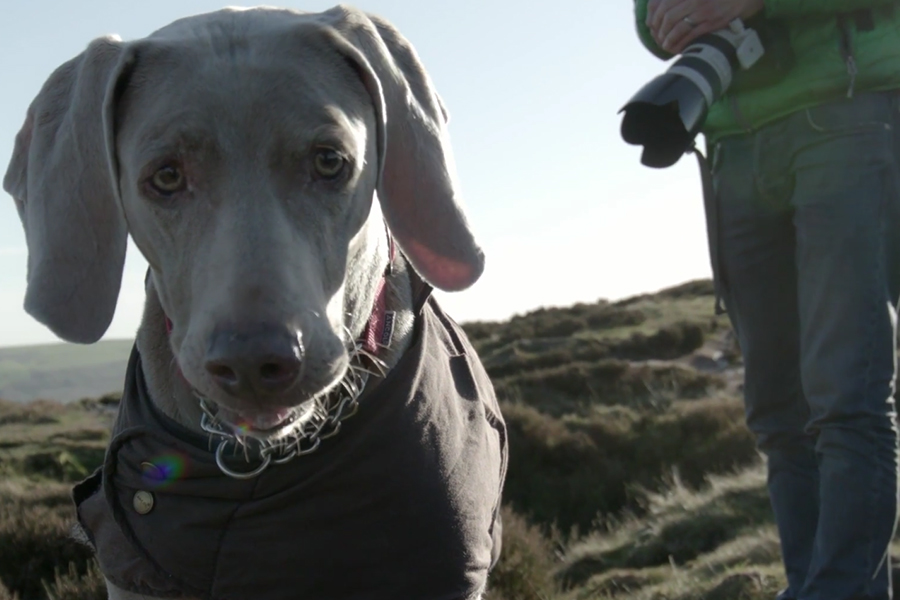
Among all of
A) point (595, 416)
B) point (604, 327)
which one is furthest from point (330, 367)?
point (604, 327)

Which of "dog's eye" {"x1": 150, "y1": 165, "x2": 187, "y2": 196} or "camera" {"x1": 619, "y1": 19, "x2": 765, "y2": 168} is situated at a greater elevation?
"dog's eye" {"x1": 150, "y1": 165, "x2": 187, "y2": 196}

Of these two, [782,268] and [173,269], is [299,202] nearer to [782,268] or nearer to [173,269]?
[173,269]

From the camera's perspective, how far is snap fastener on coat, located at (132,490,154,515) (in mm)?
2646

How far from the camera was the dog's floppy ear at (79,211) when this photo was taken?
2447 millimetres

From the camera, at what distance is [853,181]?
3.17 m

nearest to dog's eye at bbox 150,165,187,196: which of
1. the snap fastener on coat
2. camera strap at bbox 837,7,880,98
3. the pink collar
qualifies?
the pink collar

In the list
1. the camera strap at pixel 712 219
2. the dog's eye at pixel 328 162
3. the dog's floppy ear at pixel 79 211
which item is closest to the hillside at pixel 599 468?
the camera strap at pixel 712 219

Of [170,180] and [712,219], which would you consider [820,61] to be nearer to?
[712,219]

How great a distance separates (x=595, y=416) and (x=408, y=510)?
1081cm

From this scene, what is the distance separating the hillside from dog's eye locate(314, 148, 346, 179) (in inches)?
96.7

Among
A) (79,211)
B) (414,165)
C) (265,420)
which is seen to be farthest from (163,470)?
(414,165)

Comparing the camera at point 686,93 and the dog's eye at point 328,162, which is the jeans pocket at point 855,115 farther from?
the dog's eye at point 328,162

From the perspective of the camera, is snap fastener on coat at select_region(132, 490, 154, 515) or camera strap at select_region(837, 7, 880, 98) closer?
snap fastener on coat at select_region(132, 490, 154, 515)

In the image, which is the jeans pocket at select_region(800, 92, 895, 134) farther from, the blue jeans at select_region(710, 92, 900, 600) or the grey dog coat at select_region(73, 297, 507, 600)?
the grey dog coat at select_region(73, 297, 507, 600)
